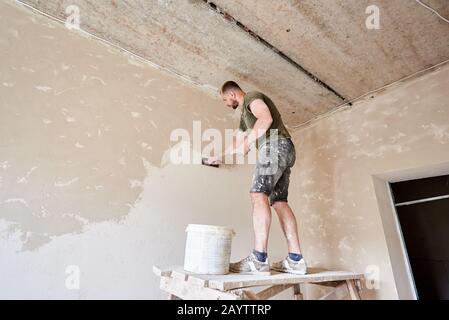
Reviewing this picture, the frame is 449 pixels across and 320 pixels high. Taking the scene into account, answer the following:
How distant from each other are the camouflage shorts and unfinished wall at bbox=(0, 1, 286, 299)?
59 centimetres

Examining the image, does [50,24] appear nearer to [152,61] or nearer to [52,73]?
[52,73]

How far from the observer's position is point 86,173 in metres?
1.53

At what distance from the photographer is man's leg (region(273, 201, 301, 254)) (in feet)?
4.95

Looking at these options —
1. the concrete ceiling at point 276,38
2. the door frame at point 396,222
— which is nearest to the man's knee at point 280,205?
the door frame at point 396,222

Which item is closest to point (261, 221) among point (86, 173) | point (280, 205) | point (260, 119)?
point (280, 205)

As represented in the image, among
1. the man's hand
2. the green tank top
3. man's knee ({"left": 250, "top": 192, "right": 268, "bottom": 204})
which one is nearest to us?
man's knee ({"left": 250, "top": 192, "right": 268, "bottom": 204})

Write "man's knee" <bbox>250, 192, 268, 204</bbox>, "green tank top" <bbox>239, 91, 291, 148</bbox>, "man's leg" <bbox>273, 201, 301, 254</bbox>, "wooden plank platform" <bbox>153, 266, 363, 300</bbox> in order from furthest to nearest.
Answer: "green tank top" <bbox>239, 91, 291, 148</bbox>, "man's leg" <bbox>273, 201, 301, 254</bbox>, "man's knee" <bbox>250, 192, 268, 204</bbox>, "wooden plank platform" <bbox>153, 266, 363, 300</bbox>

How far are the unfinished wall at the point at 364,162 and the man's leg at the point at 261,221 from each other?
4.16ft

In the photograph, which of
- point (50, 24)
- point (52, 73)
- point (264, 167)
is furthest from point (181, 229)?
point (50, 24)

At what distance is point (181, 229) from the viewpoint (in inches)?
70.5

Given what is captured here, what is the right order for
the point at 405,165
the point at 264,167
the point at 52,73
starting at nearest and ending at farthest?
1. the point at 264,167
2. the point at 52,73
3. the point at 405,165

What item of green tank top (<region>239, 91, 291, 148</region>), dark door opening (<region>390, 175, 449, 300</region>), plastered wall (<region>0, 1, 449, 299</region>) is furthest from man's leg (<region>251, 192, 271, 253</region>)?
dark door opening (<region>390, 175, 449, 300</region>)

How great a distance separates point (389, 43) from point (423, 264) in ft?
7.35

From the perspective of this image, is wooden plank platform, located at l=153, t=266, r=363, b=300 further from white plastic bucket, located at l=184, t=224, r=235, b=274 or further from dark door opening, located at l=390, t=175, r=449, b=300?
dark door opening, located at l=390, t=175, r=449, b=300
